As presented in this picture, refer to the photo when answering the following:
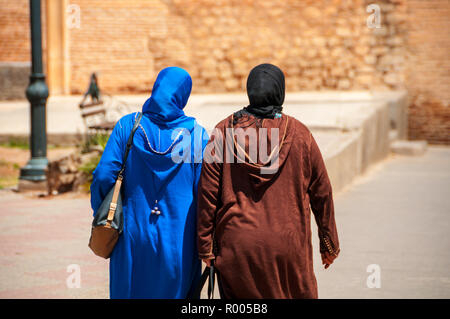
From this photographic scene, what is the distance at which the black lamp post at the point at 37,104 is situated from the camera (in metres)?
9.42

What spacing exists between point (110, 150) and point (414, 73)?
13.2m

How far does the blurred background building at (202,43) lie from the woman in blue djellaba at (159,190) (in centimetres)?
1331

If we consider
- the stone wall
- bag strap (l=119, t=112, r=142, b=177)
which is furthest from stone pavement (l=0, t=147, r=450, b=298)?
the stone wall

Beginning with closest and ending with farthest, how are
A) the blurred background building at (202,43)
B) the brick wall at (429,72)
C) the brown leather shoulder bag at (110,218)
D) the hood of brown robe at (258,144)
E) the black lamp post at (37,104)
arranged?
the hood of brown robe at (258,144) → the brown leather shoulder bag at (110,218) → the black lamp post at (37,104) → the brick wall at (429,72) → the blurred background building at (202,43)

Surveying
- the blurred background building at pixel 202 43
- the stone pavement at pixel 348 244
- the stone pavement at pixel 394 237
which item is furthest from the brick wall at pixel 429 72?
the stone pavement at pixel 348 244

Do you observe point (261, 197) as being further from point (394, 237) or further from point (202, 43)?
point (202, 43)

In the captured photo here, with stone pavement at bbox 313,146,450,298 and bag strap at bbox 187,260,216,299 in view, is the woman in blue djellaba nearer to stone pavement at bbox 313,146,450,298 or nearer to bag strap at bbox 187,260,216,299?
bag strap at bbox 187,260,216,299

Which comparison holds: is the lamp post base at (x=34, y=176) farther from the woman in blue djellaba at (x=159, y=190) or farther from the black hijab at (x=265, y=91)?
the black hijab at (x=265, y=91)

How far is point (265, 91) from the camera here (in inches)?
128

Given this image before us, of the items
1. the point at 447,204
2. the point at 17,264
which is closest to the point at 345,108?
the point at 447,204

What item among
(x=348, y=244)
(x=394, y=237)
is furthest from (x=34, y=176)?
(x=394, y=237)

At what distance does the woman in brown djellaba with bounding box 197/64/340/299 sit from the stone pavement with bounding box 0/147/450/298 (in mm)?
1880

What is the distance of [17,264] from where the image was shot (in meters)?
5.75

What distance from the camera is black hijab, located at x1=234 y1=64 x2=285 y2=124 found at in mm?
3262
